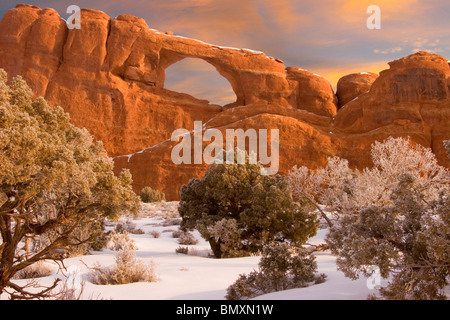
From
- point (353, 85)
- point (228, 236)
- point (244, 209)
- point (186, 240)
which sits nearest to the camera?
point (228, 236)

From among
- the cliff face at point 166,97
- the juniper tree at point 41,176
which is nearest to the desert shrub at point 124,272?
the juniper tree at point 41,176

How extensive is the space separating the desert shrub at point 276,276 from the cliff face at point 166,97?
34.6 metres

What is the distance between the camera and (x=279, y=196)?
9.85m

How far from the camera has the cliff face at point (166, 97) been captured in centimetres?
4172

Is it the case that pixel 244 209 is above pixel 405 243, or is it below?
below

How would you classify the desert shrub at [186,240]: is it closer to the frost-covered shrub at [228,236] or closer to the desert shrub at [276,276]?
the frost-covered shrub at [228,236]

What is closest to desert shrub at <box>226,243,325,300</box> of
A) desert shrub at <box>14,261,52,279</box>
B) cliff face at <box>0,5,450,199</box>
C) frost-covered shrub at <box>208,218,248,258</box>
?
frost-covered shrub at <box>208,218,248,258</box>

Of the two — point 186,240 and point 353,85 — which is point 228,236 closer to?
point 186,240

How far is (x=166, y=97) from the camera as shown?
1987 inches

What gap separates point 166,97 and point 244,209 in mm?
41799

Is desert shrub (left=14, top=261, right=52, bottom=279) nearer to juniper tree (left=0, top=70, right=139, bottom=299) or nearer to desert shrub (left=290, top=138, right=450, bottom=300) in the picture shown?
juniper tree (left=0, top=70, right=139, bottom=299)

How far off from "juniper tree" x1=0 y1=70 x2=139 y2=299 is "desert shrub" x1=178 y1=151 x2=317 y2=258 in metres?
3.98

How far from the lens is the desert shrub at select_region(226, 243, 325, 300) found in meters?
5.20

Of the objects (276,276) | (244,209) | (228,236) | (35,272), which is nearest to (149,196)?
(244,209)
